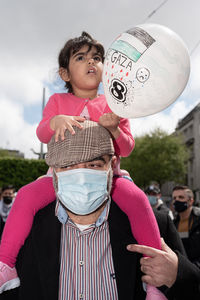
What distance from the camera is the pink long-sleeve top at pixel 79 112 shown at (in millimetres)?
2293

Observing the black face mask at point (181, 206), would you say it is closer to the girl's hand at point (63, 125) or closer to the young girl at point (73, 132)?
the young girl at point (73, 132)

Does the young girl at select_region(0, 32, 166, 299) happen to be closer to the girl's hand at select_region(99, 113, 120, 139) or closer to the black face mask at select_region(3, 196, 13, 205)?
the girl's hand at select_region(99, 113, 120, 139)

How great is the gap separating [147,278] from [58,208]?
76cm

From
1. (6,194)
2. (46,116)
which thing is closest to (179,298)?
(46,116)

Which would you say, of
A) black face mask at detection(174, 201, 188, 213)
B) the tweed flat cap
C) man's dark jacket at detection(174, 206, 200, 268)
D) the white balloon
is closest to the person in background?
black face mask at detection(174, 201, 188, 213)

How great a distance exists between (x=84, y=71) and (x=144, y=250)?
4.81 feet

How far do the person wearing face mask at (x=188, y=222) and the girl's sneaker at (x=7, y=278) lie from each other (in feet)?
8.87

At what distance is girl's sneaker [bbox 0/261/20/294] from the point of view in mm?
2035

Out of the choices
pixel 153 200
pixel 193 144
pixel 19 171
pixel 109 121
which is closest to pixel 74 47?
pixel 109 121

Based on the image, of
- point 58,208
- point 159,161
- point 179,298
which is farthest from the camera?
point 159,161

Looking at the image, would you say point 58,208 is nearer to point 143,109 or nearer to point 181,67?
point 143,109

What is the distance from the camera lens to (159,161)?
42.5 m

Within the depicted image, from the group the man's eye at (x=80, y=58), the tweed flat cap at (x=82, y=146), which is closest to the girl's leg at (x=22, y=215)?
the tweed flat cap at (x=82, y=146)

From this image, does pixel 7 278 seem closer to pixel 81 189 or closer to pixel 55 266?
pixel 55 266
